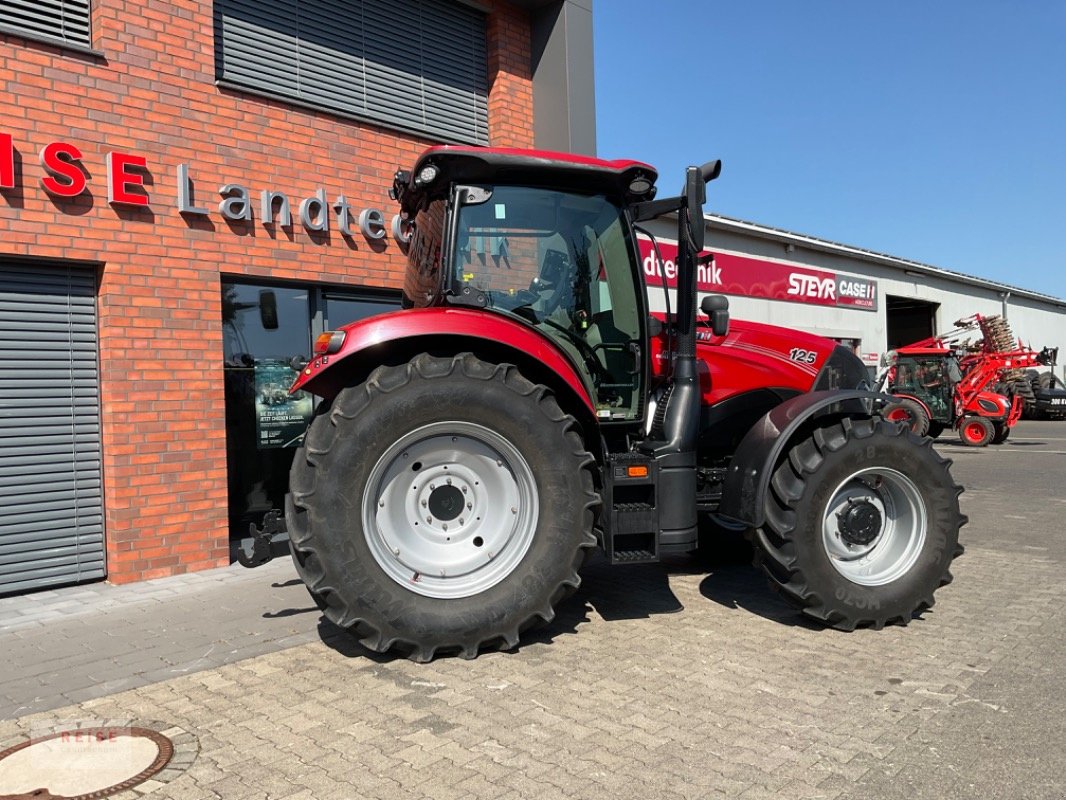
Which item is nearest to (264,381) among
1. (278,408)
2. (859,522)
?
(278,408)

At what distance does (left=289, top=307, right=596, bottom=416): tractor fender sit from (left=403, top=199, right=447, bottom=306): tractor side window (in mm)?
325

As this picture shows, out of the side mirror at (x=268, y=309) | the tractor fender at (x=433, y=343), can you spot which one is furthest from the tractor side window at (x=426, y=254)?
the side mirror at (x=268, y=309)

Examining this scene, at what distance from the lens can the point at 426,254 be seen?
483cm

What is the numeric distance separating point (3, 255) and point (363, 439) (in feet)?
11.2

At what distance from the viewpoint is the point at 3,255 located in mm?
5547

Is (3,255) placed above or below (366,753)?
above

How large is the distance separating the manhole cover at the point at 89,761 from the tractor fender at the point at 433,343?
173 centimetres

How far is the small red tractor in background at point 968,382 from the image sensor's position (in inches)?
703

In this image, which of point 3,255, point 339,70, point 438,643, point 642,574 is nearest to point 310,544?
point 438,643

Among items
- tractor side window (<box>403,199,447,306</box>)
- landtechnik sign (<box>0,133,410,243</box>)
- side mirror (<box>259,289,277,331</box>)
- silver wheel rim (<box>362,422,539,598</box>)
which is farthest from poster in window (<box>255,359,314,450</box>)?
silver wheel rim (<box>362,422,539,598</box>)

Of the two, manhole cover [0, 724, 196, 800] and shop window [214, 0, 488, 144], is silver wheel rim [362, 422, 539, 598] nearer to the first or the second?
manhole cover [0, 724, 196, 800]

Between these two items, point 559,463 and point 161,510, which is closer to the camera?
point 559,463

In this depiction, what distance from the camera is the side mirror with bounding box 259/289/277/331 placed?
22.9 ft

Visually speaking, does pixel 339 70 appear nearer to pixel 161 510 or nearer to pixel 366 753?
pixel 161 510
